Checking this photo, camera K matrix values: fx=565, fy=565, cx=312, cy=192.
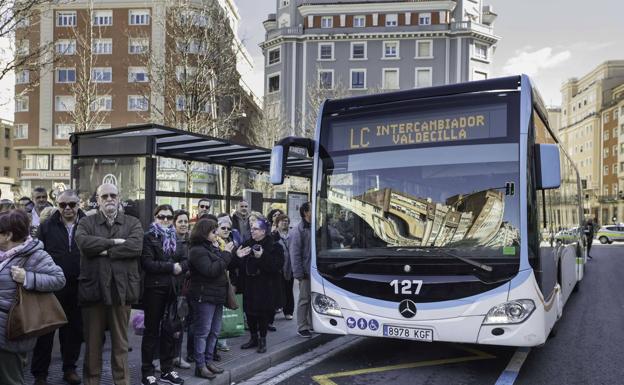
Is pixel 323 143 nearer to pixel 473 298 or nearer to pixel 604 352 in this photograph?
pixel 473 298

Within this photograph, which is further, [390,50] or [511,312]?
[390,50]

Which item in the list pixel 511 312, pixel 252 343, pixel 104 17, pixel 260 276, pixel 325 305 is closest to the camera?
pixel 511 312

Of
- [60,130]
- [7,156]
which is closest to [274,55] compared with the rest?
[60,130]

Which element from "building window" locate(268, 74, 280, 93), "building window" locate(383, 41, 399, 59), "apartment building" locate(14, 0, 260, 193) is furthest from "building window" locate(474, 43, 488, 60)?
"apartment building" locate(14, 0, 260, 193)

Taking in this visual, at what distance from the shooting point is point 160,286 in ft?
16.6

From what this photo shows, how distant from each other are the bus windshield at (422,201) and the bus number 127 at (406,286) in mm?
297

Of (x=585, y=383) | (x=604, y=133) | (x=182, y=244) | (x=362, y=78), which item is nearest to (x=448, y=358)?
(x=585, y=383)

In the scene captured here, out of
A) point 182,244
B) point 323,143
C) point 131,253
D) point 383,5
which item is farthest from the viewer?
point 383,5

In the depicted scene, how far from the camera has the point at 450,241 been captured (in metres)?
5.70

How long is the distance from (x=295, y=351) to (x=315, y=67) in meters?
51.4

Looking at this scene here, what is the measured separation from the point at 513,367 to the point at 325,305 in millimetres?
2239

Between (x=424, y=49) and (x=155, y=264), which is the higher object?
(x=424, y=49)

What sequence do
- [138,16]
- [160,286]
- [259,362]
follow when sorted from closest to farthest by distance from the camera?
1. [160,286]
2. [259,362]
3. [138,16]

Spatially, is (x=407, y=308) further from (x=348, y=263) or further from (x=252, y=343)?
(x=252, y=343)
